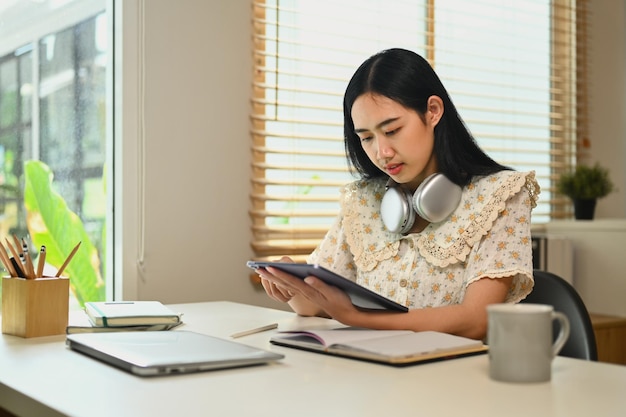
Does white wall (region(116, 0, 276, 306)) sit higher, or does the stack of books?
white wall (region(116, 0, 276, 306))

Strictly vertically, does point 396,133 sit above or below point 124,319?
above

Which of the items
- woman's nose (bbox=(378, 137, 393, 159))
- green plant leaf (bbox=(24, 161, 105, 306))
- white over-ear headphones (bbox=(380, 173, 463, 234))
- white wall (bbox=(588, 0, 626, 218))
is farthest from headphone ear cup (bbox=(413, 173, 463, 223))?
white wall (bbox=(588, 0, 626, 218))

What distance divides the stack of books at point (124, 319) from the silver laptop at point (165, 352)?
160mm

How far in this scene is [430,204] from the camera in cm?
167

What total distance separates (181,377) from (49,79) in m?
1.56

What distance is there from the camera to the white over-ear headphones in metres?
1.67

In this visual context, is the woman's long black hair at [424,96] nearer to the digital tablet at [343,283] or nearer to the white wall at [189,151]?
the digital tablet at [343,283]

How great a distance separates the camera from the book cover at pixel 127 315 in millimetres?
1538

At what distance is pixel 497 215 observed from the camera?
1.64 metres

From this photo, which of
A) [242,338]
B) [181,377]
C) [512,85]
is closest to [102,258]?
[242,338]

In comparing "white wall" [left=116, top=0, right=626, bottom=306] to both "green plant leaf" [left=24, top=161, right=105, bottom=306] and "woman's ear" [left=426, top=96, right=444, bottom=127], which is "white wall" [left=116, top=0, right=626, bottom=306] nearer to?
"green plant leaf" [left=24, top=161, right=105, bottom=306]

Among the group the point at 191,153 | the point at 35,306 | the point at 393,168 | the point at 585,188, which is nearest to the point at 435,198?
the point at 393,168

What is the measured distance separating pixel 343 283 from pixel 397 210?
44 centimetres

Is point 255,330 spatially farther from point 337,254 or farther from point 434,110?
point 434,110
